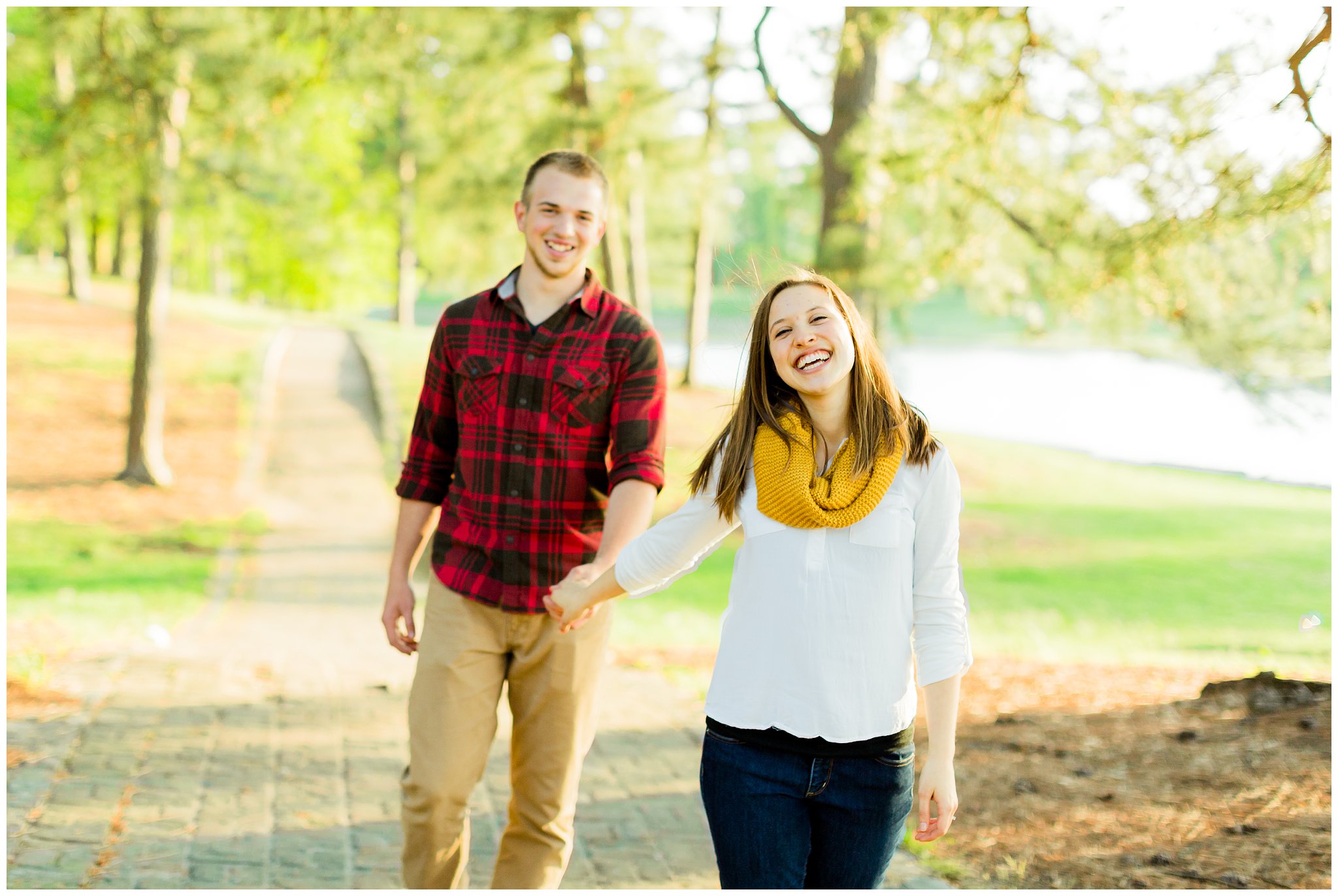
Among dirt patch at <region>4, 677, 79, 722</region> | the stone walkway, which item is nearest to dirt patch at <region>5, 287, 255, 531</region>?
the stone walkway

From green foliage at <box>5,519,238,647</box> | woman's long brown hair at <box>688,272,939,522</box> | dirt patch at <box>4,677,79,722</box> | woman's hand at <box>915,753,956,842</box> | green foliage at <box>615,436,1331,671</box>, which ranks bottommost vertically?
green foliage at <box>5,519,238,647</box>

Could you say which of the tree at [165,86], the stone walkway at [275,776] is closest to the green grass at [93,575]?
the stone walkway at [275,776]

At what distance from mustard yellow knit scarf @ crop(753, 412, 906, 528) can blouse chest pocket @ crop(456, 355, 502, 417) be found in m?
1.04

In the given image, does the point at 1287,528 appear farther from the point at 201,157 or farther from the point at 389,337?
the point at 389,337

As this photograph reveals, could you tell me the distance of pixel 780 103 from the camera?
1134cm

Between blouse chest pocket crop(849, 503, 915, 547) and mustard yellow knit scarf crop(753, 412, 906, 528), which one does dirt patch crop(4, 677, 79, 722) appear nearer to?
mustard yellow knit scarf crop(753, 412, 906, 528)

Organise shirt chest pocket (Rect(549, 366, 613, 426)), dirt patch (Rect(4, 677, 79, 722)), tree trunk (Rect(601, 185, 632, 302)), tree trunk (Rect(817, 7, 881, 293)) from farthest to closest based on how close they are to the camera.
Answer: tree trunk (Rect(601, 185, 632, 302)) → tree trunk (Rect(817, 7, 881, 293)) → dirt patch (Rect(4, 677, 79, 722)) → shirt chest pocket (Rect(549, 366, 613, 426))

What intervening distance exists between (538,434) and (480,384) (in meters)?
0.25

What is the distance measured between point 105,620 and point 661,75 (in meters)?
10.5

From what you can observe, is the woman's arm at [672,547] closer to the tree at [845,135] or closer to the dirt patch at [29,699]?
the dirt patch at [29,699]

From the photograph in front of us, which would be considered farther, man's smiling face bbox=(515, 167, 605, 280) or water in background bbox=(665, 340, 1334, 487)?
water in background bbox=(665, 340, 1334, 487)

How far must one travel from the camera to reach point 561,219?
3.28 m

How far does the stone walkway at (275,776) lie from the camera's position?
168 inches

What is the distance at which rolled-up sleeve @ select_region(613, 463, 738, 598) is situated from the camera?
2.65 m
